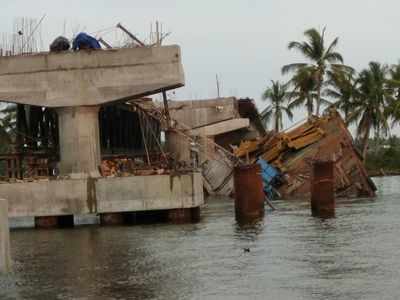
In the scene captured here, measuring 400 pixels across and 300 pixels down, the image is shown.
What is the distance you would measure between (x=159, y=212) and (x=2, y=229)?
23.1m

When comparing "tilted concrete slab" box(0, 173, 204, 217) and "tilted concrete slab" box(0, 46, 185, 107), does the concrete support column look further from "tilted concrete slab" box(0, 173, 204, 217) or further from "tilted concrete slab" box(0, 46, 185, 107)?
"tilted concrete slab" box(0, 173, 204, 217)

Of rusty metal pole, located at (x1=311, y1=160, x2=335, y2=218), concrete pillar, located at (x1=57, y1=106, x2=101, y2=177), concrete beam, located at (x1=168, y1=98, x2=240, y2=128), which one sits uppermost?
concrete beam, located at (x1=168, y1=98, x2=240, y2=128)

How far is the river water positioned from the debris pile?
48.6 feet

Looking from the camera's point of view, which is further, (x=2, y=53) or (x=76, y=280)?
(x=2, y=53)

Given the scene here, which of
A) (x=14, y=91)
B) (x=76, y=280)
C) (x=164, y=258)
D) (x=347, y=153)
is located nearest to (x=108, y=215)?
(x=14, y=91)

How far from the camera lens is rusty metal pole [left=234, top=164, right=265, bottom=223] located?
31156 mm

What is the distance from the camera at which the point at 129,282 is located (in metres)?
17.5

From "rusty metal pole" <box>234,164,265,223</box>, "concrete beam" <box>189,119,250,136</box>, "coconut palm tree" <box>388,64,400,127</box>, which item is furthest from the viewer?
"coconut palm tree" <box>388,64,400,127</box>

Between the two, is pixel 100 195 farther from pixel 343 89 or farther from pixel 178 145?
pixel 343 89

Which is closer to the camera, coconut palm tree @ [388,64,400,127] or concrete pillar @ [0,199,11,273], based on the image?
concrete pillar @ [0,199,11,273]

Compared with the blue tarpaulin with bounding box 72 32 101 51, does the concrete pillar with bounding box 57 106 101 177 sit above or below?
below

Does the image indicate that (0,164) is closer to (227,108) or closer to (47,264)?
(227,108)

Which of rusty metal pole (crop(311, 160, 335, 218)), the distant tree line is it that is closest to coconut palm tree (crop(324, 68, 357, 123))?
the distant tree line

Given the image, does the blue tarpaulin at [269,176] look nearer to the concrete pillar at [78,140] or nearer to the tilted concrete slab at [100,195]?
the tilted concrete slab at [100,195]
